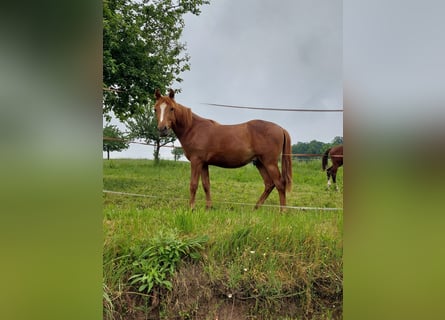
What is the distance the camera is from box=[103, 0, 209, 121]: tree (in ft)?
7.25

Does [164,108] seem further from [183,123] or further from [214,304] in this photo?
[214,304]

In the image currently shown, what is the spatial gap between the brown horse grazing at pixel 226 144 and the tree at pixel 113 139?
281 millimetres

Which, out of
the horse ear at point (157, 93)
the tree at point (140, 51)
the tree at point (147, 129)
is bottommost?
the tree at point (147, 129)

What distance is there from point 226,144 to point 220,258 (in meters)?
A: 0.86

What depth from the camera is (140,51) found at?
229 cm

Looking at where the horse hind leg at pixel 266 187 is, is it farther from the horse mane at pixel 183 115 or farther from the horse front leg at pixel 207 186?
the horse mane at pixel 183 115

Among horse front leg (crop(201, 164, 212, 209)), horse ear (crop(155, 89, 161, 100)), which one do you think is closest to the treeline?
horse front leg (crop(201, 164, 212, 209))

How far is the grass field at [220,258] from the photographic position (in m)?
2.09

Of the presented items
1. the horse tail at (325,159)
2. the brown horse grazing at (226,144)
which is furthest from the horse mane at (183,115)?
the horse tail at (325,159)

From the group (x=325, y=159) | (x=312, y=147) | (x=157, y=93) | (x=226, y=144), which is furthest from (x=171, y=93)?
(x=325, y=159)

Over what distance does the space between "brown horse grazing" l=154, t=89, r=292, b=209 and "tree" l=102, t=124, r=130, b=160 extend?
28 cm

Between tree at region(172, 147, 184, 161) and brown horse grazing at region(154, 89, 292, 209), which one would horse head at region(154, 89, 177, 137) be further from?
tree at region(172, 147, 184, 161)
